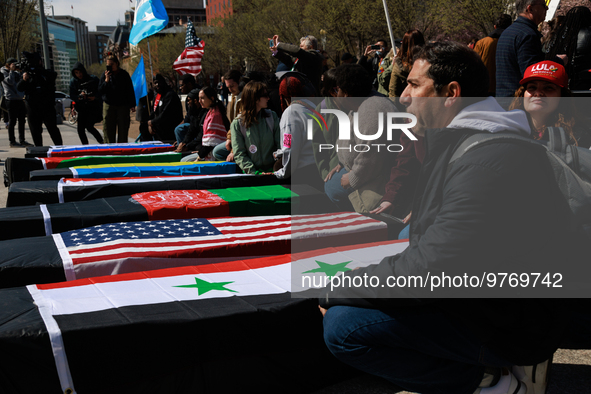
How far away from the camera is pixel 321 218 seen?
383cm

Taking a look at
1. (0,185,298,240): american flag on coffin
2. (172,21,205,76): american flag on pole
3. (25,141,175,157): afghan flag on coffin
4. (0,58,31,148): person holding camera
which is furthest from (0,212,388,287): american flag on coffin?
(0,58,31,148): person holding camera

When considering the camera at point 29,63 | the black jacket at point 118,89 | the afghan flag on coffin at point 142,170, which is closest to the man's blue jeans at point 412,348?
the afghan flag on coffin at point 142,170

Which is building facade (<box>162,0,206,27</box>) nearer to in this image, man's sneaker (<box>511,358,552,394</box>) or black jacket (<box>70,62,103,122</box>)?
black jacket (<box>70,62,103,122</box>)

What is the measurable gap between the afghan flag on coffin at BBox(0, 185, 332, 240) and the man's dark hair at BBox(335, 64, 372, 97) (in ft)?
3.08

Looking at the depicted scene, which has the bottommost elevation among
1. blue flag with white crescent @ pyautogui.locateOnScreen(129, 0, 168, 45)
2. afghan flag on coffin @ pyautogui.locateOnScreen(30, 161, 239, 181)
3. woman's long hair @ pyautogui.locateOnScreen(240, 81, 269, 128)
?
afghan flag on coffin @ pyautogui.locateOnScreen(30, 161, 239, 181)

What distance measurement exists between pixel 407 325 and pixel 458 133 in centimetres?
67

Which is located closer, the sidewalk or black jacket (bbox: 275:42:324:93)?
the sidewalk

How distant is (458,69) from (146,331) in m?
1.48

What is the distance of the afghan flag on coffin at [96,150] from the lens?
275 inches

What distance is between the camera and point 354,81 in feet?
13.1

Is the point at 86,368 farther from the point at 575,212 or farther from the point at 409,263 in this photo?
the point at 575,212

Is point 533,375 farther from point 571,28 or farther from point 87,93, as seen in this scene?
point 87,93

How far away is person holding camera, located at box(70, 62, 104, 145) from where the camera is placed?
31.4 feet

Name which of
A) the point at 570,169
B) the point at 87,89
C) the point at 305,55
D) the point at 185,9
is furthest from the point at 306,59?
the point at 185,9
